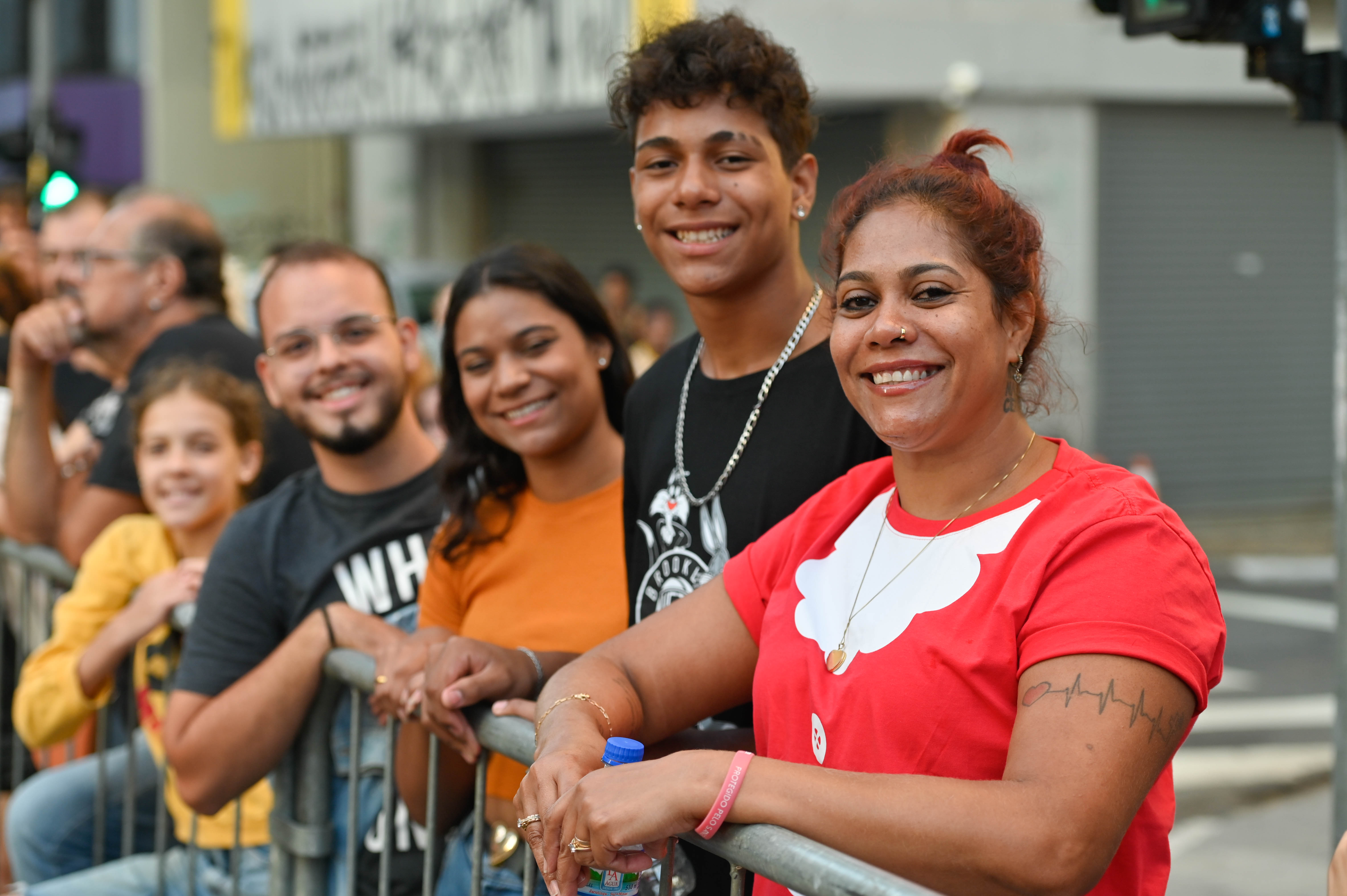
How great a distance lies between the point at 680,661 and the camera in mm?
2307

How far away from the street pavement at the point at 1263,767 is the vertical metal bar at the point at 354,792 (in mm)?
3256

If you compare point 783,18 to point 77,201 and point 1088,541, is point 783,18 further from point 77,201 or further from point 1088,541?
point 1088,541

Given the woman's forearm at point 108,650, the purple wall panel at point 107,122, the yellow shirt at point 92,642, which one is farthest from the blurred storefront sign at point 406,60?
the woman's forearm at point 108,650

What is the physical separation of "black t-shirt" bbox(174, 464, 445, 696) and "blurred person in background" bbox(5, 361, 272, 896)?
289 millimetres

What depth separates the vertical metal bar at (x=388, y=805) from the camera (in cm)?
282

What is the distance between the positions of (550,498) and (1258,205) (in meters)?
13.1

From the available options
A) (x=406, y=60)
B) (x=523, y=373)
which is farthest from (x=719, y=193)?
(x=406, y=60)

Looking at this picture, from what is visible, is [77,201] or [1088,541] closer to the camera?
[1088,541]

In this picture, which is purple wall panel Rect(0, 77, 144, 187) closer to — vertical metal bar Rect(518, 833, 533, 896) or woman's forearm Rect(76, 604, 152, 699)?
woman's forearm Rect(76, 604, 152, 699)

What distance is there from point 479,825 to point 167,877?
153 cm

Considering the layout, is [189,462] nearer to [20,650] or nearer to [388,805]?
[388,805]

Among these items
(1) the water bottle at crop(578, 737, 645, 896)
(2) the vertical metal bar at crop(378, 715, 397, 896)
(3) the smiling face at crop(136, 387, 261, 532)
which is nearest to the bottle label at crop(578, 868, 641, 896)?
(1) the water bottle at crop(578, 737, 645, 896)

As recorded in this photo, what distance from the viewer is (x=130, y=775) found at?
12.7ft

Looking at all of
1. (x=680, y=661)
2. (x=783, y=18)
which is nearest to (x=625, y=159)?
(x=783, y=18)
